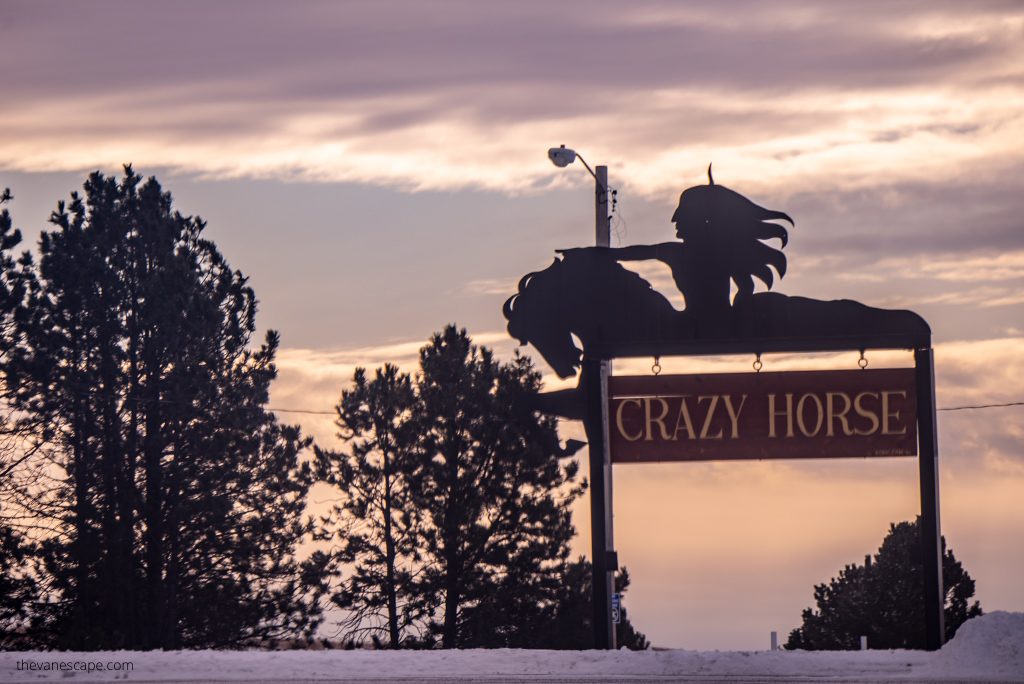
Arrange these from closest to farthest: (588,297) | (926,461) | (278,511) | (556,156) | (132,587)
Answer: (926,461)
(588,297)
(556,156)
(132,587)
(278,511)

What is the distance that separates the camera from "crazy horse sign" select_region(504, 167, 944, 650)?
20078 millimetres

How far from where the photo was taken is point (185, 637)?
102ft

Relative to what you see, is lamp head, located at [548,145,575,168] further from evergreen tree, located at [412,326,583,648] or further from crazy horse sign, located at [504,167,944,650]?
evergreen tree, located at [412,326,583,648]

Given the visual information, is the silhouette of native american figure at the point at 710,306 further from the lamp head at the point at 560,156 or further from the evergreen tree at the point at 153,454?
the evergreen tree at the point at 153,454

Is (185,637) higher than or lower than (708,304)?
lower

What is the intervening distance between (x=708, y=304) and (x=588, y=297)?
2058 mm

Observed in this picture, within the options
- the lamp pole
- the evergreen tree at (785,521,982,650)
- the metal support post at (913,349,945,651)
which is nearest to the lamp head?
the lamp pole

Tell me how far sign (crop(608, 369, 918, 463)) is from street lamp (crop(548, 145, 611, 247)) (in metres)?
4.23

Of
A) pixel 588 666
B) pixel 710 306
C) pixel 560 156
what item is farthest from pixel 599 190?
pixel 588 666

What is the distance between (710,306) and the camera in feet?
68.3

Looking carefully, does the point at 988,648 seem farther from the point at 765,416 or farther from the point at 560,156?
the point at 560,156

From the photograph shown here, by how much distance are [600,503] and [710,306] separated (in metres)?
3.81

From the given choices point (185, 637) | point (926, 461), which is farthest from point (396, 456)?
point (926, 461)

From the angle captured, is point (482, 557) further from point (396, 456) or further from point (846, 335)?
point (846, 335)
